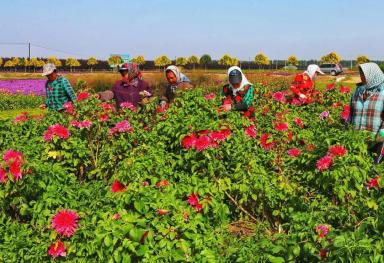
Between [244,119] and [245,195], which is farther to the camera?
[244,119]

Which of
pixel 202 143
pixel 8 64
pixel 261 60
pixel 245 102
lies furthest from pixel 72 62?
pixel 202 143

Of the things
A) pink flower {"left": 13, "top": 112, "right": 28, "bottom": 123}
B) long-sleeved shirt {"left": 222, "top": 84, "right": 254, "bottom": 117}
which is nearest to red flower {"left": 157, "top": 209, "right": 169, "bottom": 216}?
long-sleeved shirt {"left": 222, "top": 84, "right": 254, "bottom": 117}

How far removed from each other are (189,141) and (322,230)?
4.58ft

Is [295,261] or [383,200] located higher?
[383,200]

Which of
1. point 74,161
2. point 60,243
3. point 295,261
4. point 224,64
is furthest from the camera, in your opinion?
point 224,64

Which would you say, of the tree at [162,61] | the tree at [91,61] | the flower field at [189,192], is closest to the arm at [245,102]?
the flower field at [189,192]

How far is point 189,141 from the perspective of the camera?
139 inches

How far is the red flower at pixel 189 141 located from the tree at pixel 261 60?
60.4m

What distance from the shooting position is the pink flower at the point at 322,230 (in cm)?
235

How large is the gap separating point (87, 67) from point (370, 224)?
63749 mm

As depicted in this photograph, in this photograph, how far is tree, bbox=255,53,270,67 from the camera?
2478 inches

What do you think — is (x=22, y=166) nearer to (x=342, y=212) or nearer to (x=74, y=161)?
(x=74, y=161)

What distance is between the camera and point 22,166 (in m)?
3.07

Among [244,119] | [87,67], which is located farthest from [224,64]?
[244,119]
